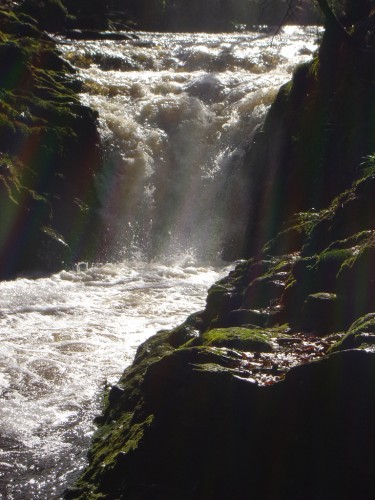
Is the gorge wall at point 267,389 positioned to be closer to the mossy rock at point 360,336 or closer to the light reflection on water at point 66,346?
the mossy rock at point 360,336

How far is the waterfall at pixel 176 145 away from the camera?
45.9ft

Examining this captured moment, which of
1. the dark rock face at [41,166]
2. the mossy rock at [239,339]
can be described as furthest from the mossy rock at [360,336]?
the dark rock face at [41,166]

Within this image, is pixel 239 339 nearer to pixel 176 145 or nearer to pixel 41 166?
pixel 41 166

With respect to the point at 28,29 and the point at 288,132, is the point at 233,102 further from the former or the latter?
the point at 28,29

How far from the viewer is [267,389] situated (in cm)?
394

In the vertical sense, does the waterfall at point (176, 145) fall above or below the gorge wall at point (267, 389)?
above

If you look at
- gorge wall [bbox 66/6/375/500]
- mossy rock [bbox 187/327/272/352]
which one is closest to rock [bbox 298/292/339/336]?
gorge wall [bbox 66/6/375/500]

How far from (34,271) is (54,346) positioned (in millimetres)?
4005

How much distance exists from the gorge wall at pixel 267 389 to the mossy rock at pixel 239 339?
0.01 meters

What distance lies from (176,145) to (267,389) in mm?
12088

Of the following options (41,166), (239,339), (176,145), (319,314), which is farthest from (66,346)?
(176,145)

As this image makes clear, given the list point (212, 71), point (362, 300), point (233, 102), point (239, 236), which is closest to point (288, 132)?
point (239, 236)

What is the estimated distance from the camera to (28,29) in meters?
16.7

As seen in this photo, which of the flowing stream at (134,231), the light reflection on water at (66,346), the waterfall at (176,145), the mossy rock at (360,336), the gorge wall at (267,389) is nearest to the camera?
the gorge wall at (267,389)
